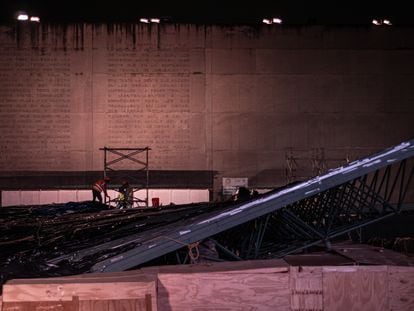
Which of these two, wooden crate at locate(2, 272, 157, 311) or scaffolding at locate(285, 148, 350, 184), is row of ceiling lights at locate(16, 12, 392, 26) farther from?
wooden crate at locate(2, 272, 157, 311)

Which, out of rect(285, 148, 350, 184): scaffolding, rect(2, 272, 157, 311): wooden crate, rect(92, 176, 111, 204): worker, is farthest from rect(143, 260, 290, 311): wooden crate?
rect(285, 148, 350, 184): scaffolding

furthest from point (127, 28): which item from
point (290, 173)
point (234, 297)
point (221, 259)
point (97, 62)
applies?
point (234, 297)

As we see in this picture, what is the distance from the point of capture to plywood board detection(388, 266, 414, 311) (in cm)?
548

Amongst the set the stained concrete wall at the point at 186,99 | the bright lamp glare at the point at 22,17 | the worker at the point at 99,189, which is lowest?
the worker at the point at 99,189

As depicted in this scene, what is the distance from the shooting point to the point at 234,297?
5.40 metres

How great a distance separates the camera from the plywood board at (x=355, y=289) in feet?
17.9

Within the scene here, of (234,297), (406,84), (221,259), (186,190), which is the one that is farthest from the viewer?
(406,84)

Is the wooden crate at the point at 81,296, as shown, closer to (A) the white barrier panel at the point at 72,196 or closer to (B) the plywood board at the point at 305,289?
(B) the plywood board at the point at 305,289

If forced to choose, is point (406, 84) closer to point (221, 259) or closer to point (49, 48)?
point (49, 48)

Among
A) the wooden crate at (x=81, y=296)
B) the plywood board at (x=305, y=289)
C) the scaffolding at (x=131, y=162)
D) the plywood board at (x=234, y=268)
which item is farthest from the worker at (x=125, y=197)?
the wooden crate at (x=81, y=296)

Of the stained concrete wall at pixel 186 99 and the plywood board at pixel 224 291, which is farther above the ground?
the stained concrete wall at pixel 186 99

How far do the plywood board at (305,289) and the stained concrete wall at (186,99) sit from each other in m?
20.0

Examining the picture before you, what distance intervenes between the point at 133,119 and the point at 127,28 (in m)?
3.98

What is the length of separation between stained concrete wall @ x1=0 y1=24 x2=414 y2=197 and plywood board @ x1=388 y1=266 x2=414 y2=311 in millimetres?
20019
